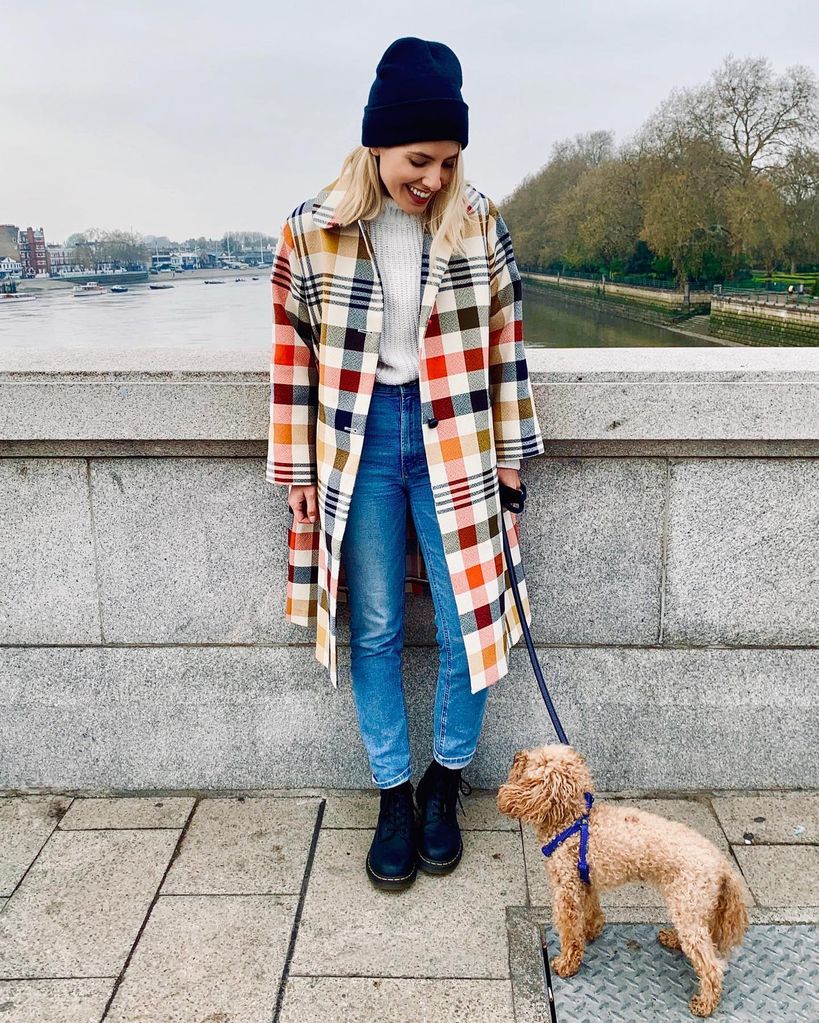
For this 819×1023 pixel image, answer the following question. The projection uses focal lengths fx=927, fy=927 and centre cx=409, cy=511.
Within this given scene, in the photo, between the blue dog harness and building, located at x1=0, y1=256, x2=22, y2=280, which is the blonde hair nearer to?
the blue dog harness

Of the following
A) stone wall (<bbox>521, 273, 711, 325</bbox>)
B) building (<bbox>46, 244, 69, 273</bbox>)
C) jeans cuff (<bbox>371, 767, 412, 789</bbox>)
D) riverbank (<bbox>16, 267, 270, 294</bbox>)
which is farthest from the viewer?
stone wall (<bbox>521, 273, 711, 325</bbox>)

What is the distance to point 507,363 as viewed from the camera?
2.71 metres

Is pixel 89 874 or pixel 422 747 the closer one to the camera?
pixel 89 874

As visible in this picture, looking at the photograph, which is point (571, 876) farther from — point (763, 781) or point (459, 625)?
point (763, 781)

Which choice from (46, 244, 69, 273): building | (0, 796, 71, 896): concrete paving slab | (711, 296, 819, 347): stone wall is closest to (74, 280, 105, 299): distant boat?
(46, 244, 69, 273): building

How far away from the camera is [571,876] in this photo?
7.89ft

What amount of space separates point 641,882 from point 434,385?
147 cm

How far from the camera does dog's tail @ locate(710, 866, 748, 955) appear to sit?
2256 mm

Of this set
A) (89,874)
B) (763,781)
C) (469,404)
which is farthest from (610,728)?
(89,874)

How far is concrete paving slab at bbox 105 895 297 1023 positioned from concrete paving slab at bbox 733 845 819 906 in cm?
139

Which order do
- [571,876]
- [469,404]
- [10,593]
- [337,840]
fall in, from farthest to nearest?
1. [10,593]
2. [337,840]
3. [469,404]
4. [571,876]

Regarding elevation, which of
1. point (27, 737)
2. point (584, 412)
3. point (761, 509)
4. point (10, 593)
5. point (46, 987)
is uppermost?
point (584, 412)

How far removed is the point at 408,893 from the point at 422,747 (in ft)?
2.05

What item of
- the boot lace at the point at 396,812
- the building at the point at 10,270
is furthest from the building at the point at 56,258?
the boot lace at the point at 396,812
